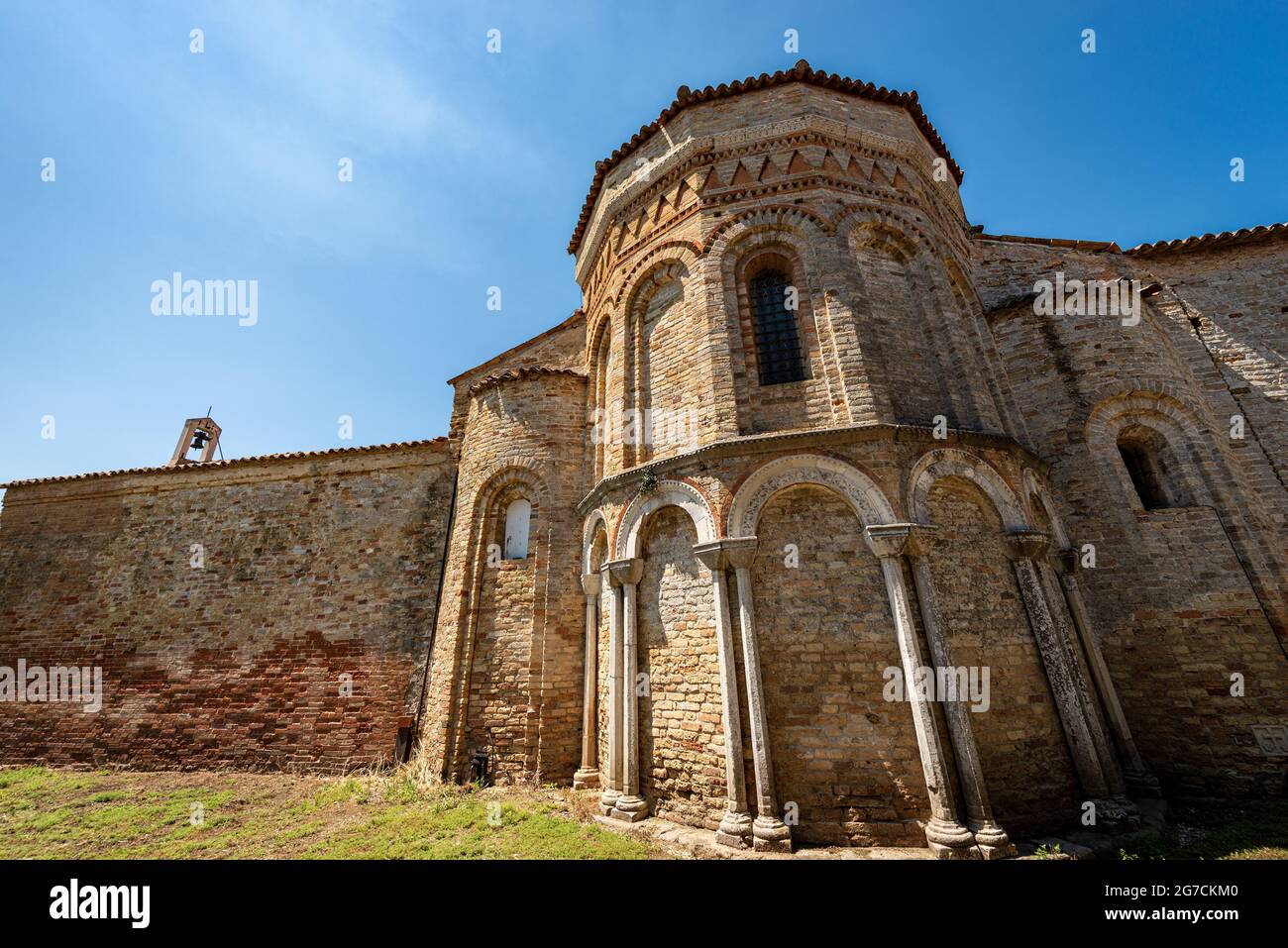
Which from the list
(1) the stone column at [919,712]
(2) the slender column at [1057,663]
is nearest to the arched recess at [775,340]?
(1) the stone column at [919,712]

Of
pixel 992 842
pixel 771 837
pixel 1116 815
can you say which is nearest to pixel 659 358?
pixel 771 837

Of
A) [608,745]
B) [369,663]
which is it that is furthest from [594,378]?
[369,663]

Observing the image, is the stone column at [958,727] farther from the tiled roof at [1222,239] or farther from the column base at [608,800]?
the tiled roof at [1222,239]

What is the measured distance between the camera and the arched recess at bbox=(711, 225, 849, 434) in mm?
7078

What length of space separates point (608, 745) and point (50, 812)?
9.41m

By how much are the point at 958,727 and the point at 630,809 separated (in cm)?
383

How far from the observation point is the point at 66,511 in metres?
14.1

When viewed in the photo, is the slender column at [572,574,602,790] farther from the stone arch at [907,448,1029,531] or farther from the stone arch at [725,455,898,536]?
the stone arch at [907,448,1029,531]

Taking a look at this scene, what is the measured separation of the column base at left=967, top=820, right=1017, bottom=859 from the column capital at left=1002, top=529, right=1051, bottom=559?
3.17 meters

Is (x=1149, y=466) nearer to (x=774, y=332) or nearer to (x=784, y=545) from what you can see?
(x=774, y=332)

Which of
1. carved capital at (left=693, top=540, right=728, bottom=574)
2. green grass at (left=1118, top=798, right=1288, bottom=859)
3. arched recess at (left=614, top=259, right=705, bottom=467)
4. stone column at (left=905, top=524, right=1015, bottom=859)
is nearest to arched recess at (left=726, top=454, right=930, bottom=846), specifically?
carved capital at (left=693, top=540, right=728, bottom=574)

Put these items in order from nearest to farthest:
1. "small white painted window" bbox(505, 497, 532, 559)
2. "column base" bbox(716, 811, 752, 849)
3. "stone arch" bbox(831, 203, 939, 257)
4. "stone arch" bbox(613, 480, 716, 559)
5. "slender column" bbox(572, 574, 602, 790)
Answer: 1. "column base" bbox(716, 811, 752, 849)
2. "stone arch" bbox(613, 480, 716, 559)
3. "slender column" bbox(572, 574, 602, 790)
4. "stone arch" bbox(831, 203, 939, 257)
5. "small white painted window" bbox(505, 497, 532, 559)
